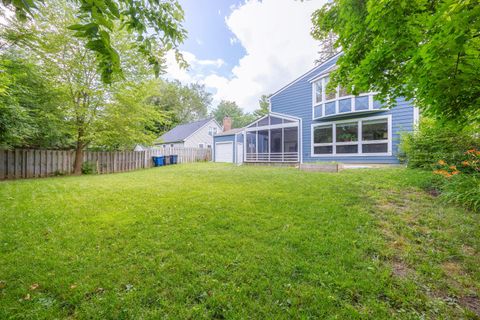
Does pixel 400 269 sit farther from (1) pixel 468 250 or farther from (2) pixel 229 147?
(2) pixel 229 147

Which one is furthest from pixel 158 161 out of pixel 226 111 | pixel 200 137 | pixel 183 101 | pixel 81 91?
pixel 226 111

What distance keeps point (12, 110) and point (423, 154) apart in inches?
598

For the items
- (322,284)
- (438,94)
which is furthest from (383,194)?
(322,284)

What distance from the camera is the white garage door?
1960cm

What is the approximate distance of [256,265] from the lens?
253 cm

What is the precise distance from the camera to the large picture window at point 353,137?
10.5 meters

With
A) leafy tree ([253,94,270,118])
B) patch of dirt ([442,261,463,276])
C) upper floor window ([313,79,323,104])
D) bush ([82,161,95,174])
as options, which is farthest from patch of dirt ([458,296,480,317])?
leafy tree ([253,94,270,118])

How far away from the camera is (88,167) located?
38.2ft

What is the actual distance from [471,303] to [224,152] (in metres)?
18.6

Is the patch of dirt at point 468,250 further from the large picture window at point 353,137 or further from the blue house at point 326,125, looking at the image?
the large picture window at point 353,137

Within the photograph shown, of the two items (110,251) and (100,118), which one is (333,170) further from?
(100,118)

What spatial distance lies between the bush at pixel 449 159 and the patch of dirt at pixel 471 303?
9.88ft

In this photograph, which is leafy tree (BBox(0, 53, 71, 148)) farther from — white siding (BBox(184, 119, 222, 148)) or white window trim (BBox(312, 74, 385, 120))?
white siding (BBox(184, 119, 222, 148))

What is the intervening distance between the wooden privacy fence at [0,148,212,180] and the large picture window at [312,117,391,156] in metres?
11.9
